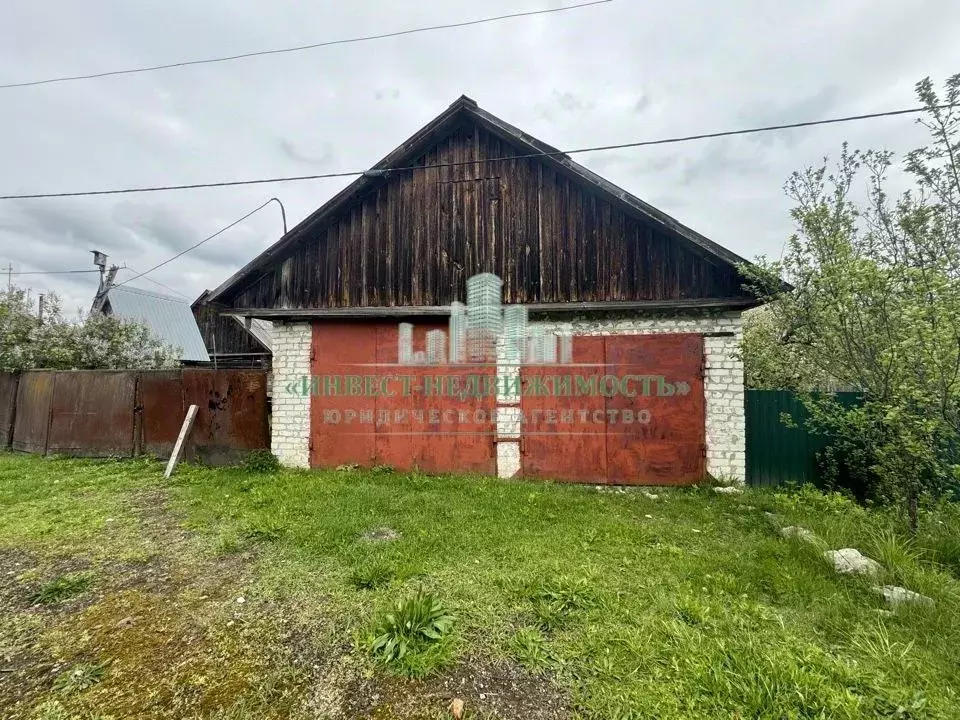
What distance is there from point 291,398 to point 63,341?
7713mm

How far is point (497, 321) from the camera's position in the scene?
6.38 m

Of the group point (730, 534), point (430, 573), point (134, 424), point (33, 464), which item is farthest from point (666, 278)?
point (33, 464)

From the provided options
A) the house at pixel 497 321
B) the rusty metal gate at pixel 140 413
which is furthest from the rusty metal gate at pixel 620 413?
the rusty metal gate at pixel 140 413

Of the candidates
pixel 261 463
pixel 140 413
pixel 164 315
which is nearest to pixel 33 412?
pixel 140 413

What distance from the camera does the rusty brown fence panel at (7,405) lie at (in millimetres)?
8500

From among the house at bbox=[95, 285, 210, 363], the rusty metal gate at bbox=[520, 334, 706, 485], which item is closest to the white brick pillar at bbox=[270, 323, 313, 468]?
the rusty metal gate at bbox=[520, 334, 706, 485]

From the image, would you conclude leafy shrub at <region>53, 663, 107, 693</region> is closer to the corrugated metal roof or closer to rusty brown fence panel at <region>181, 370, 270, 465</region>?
rusty brown fence panel at <region>181, 370, 270, 465</region>

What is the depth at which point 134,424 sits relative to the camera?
743 cm

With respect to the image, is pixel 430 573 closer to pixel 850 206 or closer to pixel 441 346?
pixel 441 346

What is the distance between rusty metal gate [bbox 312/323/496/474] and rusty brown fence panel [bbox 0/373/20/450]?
7.38m

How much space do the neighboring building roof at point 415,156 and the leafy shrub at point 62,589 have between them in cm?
421

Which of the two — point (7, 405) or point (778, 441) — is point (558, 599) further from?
point (7, 405)

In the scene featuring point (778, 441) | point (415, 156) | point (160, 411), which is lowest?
point (778, 441)

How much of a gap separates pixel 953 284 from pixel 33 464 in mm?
12569
